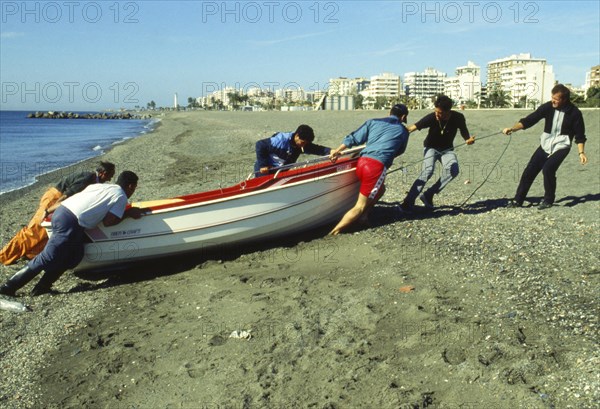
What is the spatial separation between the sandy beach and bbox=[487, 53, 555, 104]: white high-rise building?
55103 millimetres

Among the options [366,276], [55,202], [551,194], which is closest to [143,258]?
[55,202]

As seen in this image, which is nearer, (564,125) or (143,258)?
(143,258)

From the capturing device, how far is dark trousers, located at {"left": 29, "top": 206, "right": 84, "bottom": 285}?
6.25m

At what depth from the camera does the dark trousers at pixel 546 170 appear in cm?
861

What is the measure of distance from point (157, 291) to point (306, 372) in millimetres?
2882

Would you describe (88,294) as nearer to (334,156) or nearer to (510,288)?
(334,156)

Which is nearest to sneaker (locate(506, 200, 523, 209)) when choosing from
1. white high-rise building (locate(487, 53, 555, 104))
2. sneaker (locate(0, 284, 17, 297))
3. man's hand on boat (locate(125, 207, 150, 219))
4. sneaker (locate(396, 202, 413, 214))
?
sneaker (locate(396, 202, 413, 214))

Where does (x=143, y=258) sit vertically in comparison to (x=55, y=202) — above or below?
below

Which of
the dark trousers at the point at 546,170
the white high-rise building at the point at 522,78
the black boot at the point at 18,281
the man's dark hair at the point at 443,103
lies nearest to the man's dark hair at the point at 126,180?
the black boot at the point at 18,281

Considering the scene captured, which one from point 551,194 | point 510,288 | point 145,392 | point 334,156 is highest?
point 334,156

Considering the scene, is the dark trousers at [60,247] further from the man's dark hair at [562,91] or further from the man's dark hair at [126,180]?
the man's dark hair at [562,91]

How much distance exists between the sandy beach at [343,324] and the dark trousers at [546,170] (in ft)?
1.21

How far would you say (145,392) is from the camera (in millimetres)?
4270

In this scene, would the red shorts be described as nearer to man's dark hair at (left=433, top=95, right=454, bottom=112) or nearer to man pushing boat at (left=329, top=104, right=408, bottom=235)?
man pushing boat at (left=329, top=104, right=408, bottom=235)
